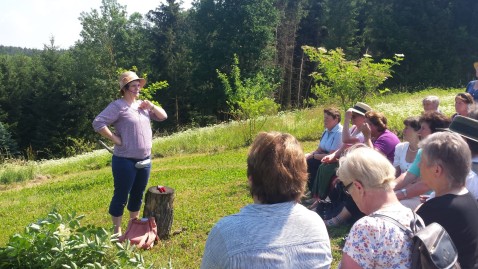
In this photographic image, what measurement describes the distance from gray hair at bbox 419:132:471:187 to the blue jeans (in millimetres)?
3228

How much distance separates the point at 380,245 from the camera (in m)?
2.15

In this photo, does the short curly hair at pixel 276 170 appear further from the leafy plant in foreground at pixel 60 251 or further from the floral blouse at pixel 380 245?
the leafy plant in foreground at pixel 60 251

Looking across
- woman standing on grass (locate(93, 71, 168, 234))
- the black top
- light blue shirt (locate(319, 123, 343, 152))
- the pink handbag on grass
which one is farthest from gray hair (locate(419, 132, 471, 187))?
light blue shirt (locate(319, 123, 343, 152))

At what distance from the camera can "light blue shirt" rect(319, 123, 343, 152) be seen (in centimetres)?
643

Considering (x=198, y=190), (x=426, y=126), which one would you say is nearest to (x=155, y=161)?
(x=198, y=190)

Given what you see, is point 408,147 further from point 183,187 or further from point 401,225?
point 183,187

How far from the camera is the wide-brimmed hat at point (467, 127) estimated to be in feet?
11.2

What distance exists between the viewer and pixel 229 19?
1313 inches

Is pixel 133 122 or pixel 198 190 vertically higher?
pixel 133 122

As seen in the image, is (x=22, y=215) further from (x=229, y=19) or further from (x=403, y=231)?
(x=229, y=19)

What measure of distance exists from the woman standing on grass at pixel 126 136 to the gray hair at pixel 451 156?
318cm

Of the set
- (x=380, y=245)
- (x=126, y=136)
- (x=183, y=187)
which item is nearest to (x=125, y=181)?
(x=126, y=136)

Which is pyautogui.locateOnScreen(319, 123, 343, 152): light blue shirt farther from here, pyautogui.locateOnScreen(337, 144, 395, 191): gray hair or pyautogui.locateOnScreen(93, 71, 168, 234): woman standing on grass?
pyautogui.locateOnScreen(337, 144, 395, 191): gray hair

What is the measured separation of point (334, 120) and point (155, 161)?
7.92 m
